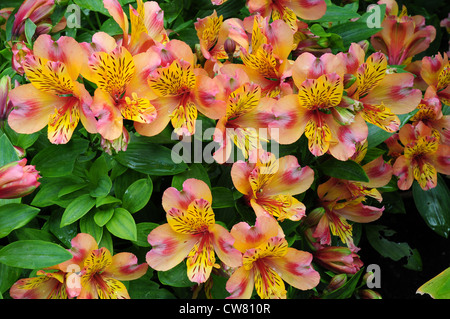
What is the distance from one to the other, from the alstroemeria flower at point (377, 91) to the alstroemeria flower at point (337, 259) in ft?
1.00

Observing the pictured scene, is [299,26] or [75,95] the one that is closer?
[75,95]

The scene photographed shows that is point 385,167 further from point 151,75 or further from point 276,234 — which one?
point 151,75

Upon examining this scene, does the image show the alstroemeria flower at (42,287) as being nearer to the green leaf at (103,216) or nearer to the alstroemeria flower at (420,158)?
the green leaf at (103,216)

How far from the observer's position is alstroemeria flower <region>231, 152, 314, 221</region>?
3.18 ft

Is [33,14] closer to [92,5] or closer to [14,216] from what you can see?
[92,5]

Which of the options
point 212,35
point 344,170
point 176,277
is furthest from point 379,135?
point 176,277

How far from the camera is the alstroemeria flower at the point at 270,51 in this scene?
1012mm

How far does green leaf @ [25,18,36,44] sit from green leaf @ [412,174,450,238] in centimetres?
111

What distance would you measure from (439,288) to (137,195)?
2.00ft

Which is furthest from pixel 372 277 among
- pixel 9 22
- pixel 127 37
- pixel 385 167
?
pixel 9 22

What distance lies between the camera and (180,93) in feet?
3.19

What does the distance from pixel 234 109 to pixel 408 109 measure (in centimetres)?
39

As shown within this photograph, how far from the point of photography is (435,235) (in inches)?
69.7

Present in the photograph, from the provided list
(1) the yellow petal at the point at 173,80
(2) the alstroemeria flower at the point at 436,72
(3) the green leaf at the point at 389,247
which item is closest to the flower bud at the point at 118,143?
(1) the yellow petal at the point at 173,80
